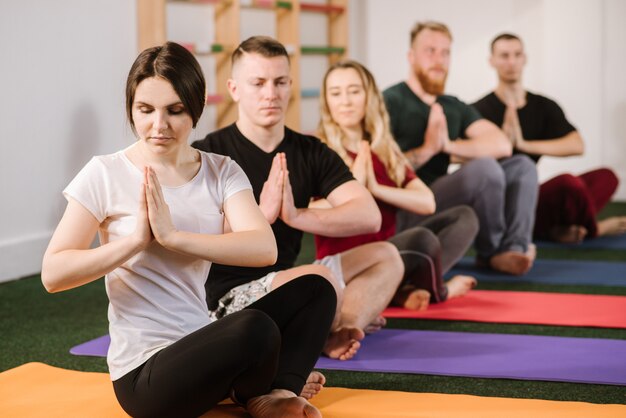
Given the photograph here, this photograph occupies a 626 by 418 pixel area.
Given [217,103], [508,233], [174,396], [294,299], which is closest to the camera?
[174,396]

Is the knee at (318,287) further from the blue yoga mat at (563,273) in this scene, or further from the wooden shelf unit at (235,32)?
the wooden shelf unit at (235,32)

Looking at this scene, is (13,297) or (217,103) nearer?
(13,297)

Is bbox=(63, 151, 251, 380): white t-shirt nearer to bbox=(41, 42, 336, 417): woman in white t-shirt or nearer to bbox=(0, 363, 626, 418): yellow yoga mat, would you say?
bbox=(41, 42, 336, 417): woman in white t-shirt

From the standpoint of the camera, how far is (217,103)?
18.6 ft

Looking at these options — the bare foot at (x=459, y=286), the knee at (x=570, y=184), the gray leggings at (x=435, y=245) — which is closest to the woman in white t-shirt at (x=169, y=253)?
the gray leggings at (x=435, y=245)

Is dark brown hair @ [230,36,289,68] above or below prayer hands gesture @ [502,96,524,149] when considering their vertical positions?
above

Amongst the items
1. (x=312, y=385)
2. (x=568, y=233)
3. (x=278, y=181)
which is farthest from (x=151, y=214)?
(x=568, y=233)

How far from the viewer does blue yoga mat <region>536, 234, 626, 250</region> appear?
4.88 meters

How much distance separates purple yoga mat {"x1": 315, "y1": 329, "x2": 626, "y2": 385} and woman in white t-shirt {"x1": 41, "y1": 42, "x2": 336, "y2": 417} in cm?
64

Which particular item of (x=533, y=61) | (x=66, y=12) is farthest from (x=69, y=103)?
(x=533, y=61)

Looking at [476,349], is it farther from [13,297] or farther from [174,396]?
[13,297]

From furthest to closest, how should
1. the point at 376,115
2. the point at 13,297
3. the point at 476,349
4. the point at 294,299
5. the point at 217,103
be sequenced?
1. the point at 217,103
2. the point at 13,297
3. the point at 376,115
4. the point at 476,349
5. the point at 294,299

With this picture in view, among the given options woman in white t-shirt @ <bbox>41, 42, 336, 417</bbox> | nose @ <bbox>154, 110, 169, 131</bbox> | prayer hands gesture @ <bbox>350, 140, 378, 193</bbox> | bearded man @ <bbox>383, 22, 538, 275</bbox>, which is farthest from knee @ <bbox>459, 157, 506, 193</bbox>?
nose @ <bbox>154, 110, 169, 131</bbox>

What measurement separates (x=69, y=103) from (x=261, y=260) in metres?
2.84
